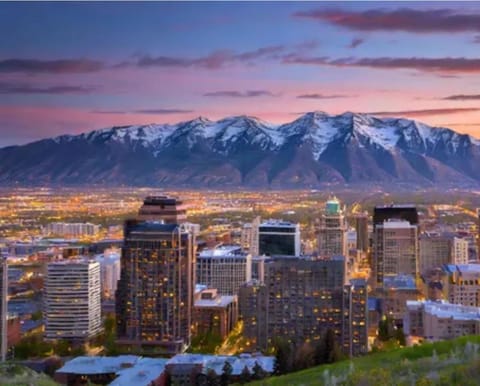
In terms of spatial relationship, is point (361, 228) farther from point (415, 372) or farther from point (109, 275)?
point (415, 372)

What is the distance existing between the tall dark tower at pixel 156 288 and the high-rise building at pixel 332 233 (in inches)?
302

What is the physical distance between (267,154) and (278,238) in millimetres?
8676

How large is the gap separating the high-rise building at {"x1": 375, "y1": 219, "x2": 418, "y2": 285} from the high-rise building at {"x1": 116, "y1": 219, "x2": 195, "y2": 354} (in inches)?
285

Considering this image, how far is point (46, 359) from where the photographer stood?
466 inches

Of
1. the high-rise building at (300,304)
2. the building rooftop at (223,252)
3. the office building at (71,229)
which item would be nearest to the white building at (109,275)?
A: the building rooftop at (223,252)

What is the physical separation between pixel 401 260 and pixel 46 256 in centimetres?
925

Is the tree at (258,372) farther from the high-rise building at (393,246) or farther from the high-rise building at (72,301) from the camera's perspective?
the high-rise building at (393,246)

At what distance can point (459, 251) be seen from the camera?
873 inches

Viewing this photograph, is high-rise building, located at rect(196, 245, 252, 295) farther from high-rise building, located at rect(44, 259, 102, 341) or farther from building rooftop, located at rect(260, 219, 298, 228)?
building rooftop, located at rect(260, 219, 298, 228)

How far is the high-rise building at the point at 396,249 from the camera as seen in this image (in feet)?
70.9

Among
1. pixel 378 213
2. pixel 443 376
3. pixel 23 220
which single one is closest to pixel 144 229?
pixel 23 220

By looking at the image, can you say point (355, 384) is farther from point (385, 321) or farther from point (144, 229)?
point (144, 229)

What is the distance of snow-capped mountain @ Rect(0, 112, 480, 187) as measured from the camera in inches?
1084

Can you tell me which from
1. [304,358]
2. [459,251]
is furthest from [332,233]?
[304,358]
